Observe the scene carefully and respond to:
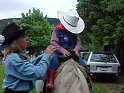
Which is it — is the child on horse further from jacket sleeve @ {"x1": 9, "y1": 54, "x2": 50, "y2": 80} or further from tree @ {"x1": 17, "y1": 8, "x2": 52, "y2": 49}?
tree @ {"x1": 17, "y1": 8, "x2": 52, "y2": 49}

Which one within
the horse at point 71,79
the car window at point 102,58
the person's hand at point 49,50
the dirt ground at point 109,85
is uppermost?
the person's hand at point 49,50

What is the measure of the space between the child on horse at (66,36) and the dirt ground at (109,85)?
38.3ft

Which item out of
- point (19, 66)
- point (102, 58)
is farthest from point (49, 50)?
point (102, 58)

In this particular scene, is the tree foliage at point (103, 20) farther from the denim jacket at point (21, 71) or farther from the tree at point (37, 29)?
the tree at point (37, 29)

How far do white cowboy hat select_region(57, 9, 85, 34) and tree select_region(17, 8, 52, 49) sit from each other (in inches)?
2811

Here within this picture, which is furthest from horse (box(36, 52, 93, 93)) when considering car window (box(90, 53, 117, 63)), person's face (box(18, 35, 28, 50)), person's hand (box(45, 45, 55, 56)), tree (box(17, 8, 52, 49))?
tree (box(17, 8, 52, 49))

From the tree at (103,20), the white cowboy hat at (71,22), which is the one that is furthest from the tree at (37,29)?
the white cowboy hat at (71,22)

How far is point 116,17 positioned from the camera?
22.7 meters

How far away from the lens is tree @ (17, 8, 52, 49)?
78688 mm

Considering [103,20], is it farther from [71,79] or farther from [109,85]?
[71,79]

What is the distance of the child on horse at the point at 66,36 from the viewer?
19.4 ft

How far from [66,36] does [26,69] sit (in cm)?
117

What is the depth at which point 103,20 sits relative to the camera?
23234 mm

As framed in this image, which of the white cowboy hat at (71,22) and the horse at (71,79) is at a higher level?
the white cowboy hat at (71,22)
